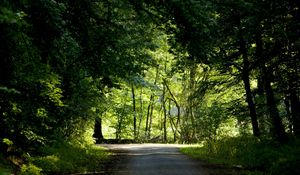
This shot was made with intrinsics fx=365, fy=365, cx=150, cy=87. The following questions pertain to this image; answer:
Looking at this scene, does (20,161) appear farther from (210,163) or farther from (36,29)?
(210,163)

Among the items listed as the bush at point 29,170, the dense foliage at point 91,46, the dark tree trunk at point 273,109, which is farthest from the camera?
the dark tree trunk at point 273,109

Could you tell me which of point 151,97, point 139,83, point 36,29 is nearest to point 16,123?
point 36,29

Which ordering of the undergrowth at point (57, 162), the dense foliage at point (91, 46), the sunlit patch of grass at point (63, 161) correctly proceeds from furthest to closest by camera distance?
the sunlit patch of grass at point (63, 161) < the undergrowth at point (57, 162) < the dense foliage at point (91, 46)

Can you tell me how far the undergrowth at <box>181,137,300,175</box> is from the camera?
1129 cm

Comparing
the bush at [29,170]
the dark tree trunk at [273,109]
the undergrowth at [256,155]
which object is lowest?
the bush at [29,170]

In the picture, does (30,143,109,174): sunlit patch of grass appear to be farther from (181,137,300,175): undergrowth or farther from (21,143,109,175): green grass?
(181,137,300,175): undergrowth

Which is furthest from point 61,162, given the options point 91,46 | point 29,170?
point 91,46

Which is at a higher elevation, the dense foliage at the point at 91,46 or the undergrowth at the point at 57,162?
the dense foliage at the point at 91,46

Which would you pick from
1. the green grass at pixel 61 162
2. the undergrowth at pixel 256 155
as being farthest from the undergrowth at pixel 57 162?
the undergrowth at pixel 256 155

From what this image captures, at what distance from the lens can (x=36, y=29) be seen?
29.6 feet

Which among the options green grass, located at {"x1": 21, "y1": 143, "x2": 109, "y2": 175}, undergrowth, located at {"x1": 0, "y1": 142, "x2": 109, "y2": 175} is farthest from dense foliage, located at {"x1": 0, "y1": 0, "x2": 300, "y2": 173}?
green grass, located at {"x1": 21, "y1": 143, "x2": 109, "y2": 175}

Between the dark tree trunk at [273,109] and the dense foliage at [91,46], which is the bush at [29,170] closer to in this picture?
the dense foliage at [91,46]

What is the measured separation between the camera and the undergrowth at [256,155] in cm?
1129

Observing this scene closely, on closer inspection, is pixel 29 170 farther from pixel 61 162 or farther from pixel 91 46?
pixel 91 46
